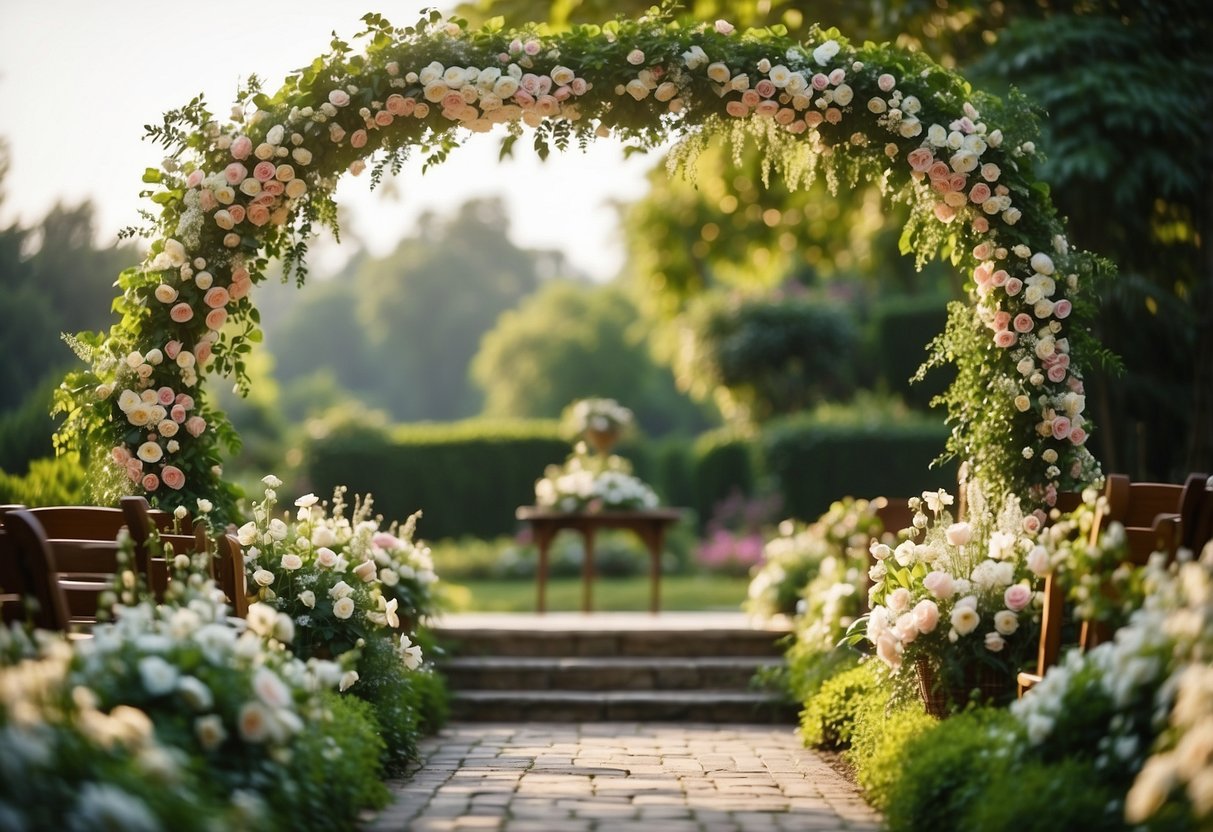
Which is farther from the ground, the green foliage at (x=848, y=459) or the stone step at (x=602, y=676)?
the green foliage at (x=848, y=459)

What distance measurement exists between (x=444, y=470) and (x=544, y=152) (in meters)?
10.4

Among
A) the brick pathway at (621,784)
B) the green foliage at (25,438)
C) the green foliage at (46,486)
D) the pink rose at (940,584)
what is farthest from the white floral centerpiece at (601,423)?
the pink rose at (940,584)

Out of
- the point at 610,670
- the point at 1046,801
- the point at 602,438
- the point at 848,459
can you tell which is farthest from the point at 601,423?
the point at 1046,801

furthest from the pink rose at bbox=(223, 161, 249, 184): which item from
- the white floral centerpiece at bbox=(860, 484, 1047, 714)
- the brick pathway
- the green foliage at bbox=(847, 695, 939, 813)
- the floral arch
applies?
the green foliage at bbox=(847, 695, 939, 813)

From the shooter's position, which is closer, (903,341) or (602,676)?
(602,676)

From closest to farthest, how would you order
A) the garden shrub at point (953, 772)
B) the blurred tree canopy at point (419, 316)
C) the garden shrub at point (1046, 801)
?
1. the garden shrub at point (1046, 801)
2. the garden shrub at point (953, 772)
3. the blurred tree canopy at point (419, 316)

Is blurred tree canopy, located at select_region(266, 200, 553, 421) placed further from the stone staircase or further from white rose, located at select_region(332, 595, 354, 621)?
white rose, located at select_region(332, 595, 354, 621)

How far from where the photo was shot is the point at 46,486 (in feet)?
23.8

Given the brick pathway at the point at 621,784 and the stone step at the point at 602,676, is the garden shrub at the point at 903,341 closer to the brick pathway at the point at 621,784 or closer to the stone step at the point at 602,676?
the stone step at the point at 602,676

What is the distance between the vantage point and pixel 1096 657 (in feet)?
11.9

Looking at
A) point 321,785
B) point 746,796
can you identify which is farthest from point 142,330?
point 746,796

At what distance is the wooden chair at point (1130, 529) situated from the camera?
4.00m

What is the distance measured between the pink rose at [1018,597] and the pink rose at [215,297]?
3352mm

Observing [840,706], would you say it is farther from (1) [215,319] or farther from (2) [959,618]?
(1) [215,319]
